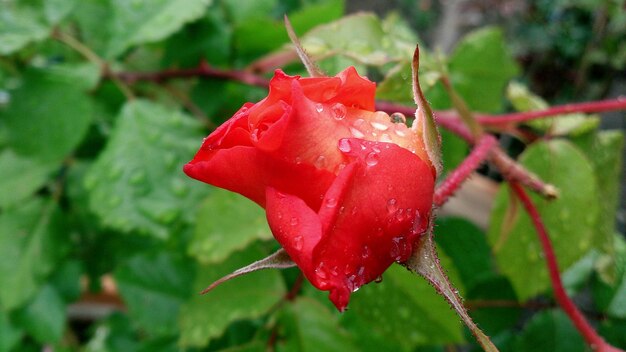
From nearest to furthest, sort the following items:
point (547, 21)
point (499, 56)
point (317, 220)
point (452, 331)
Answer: point (317, 220), point (452, 331), point (499, 56), point (547, 21)

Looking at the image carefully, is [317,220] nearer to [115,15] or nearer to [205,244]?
[205,244]

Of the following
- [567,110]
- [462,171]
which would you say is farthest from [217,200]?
[567,110]

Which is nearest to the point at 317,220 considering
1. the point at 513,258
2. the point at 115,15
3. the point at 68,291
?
the point at 513,258

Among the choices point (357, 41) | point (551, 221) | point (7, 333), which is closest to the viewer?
point (357, 41)

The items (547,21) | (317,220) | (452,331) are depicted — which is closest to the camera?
(317,220)

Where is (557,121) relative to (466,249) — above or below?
above

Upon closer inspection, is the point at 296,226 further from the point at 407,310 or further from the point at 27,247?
the point at 27,247
